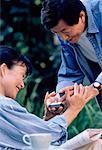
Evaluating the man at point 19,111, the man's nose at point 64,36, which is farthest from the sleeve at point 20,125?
the man's nose at point 64,36

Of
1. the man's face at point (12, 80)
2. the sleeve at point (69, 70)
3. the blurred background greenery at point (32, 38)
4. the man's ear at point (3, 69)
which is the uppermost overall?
the man's ear at point (3, 69)

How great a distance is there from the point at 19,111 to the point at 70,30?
574mm

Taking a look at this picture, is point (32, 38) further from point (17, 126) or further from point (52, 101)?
point (17, 126)

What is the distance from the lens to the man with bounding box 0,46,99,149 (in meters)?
3.37

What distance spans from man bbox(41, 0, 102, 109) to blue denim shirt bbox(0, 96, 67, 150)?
543mm

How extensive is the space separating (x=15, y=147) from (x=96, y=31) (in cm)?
86

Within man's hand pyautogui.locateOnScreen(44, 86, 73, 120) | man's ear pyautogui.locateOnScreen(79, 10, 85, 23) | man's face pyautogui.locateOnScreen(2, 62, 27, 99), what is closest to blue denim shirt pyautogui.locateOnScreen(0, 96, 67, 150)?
man's face pyautogui.locateOnScreen(2, 62, 27, 99)

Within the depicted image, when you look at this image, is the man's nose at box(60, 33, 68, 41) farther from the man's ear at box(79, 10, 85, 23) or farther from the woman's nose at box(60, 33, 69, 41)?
the man's ear at box(79, 10, 85, 23)

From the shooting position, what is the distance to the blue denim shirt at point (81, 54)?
3830mm

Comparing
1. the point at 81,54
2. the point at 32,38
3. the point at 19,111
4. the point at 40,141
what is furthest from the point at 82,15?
the point at 32,38

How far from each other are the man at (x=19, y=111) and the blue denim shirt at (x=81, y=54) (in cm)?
34

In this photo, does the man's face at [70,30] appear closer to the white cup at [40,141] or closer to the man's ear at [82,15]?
the man's ear at [82,15]

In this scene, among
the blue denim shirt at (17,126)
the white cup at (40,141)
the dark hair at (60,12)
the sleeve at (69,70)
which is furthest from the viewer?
the sleeve at (69,70)

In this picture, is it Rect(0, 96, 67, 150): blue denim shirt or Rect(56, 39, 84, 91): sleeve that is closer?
Rect(0, 96, 67, 150): blue denim shirt
